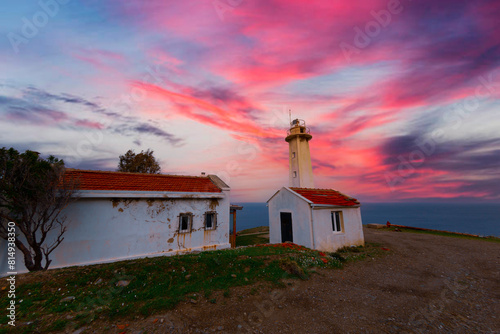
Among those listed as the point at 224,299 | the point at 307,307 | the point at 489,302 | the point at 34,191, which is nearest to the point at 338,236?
the point at 489,302

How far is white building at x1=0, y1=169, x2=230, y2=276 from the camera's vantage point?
10.6m

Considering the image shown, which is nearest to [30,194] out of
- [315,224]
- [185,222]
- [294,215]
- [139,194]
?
[139,194]

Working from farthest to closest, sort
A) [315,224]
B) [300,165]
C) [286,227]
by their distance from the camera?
1. [300,165]
2. [286,227]
3. [315,224]

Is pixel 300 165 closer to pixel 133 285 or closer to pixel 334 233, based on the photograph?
pixel 334 233

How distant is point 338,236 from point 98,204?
1655cm

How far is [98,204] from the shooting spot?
1112cm

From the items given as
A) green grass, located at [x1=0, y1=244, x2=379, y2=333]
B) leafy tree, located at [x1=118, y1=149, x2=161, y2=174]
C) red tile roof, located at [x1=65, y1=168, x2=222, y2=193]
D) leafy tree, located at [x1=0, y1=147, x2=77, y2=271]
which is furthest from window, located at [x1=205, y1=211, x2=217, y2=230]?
leafy tree, located at [x1=118, y1=149, x2=161, y2=174]

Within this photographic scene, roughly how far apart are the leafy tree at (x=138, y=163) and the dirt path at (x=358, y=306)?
27665 millimetres

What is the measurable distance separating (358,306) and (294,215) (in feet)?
30.5

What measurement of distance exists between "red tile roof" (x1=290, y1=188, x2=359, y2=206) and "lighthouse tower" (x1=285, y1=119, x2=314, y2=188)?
4.84m

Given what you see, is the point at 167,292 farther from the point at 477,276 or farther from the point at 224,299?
the point at 477,276

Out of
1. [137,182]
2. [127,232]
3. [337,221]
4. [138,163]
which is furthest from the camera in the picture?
[138,163]

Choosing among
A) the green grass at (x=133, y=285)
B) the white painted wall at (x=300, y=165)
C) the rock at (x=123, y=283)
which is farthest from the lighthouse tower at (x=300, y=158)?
the rock at (x=123, y=283)

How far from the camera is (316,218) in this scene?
14914 millimetres
